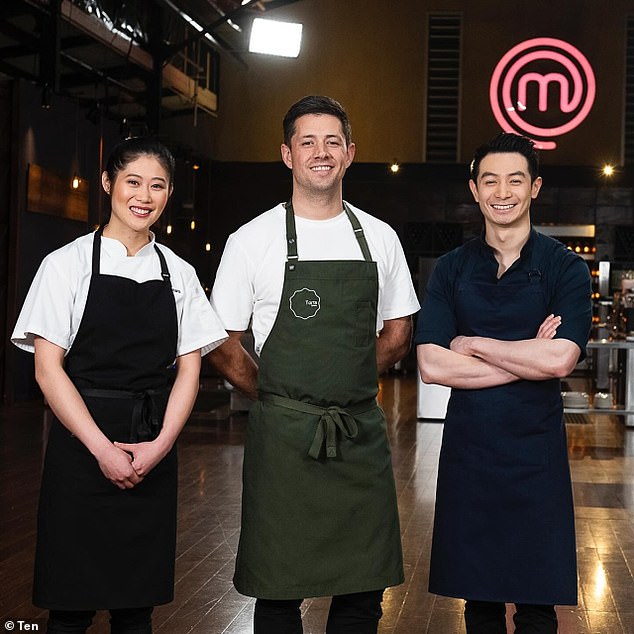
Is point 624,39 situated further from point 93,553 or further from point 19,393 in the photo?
point 93,553

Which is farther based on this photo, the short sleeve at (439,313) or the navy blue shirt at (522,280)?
the short sleeve at (439,313)

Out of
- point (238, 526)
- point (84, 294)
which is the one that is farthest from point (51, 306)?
point (238, 526)

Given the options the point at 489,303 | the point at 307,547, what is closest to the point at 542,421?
the point at 489,303

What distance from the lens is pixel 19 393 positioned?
11789 mm

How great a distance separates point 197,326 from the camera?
10.1ft

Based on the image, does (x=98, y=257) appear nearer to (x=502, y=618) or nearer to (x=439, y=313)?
(x=439, y=313)

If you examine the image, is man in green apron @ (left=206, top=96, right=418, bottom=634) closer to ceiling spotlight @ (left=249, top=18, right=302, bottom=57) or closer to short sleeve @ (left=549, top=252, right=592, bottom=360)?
short sleeve @ (left=549, top=252, right=592, bottom=360)

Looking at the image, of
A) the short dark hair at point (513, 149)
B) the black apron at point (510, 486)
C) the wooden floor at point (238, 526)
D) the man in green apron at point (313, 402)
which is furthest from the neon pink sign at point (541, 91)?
the man in green apron at point (313, 402)

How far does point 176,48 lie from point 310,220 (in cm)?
1001

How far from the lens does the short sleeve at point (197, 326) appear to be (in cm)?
308

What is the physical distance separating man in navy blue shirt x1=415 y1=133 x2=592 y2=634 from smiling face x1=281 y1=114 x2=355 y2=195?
17.1 inches

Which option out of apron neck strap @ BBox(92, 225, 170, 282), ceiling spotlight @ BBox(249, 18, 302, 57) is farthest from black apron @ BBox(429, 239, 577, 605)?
ceiling spotlight @ BBox(249, 18, 302, 57)

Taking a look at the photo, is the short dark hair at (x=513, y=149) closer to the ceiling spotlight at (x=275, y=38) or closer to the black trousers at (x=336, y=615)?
the black trousers at (x=336, y=615)

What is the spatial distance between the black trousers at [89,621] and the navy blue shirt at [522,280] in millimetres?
1118
